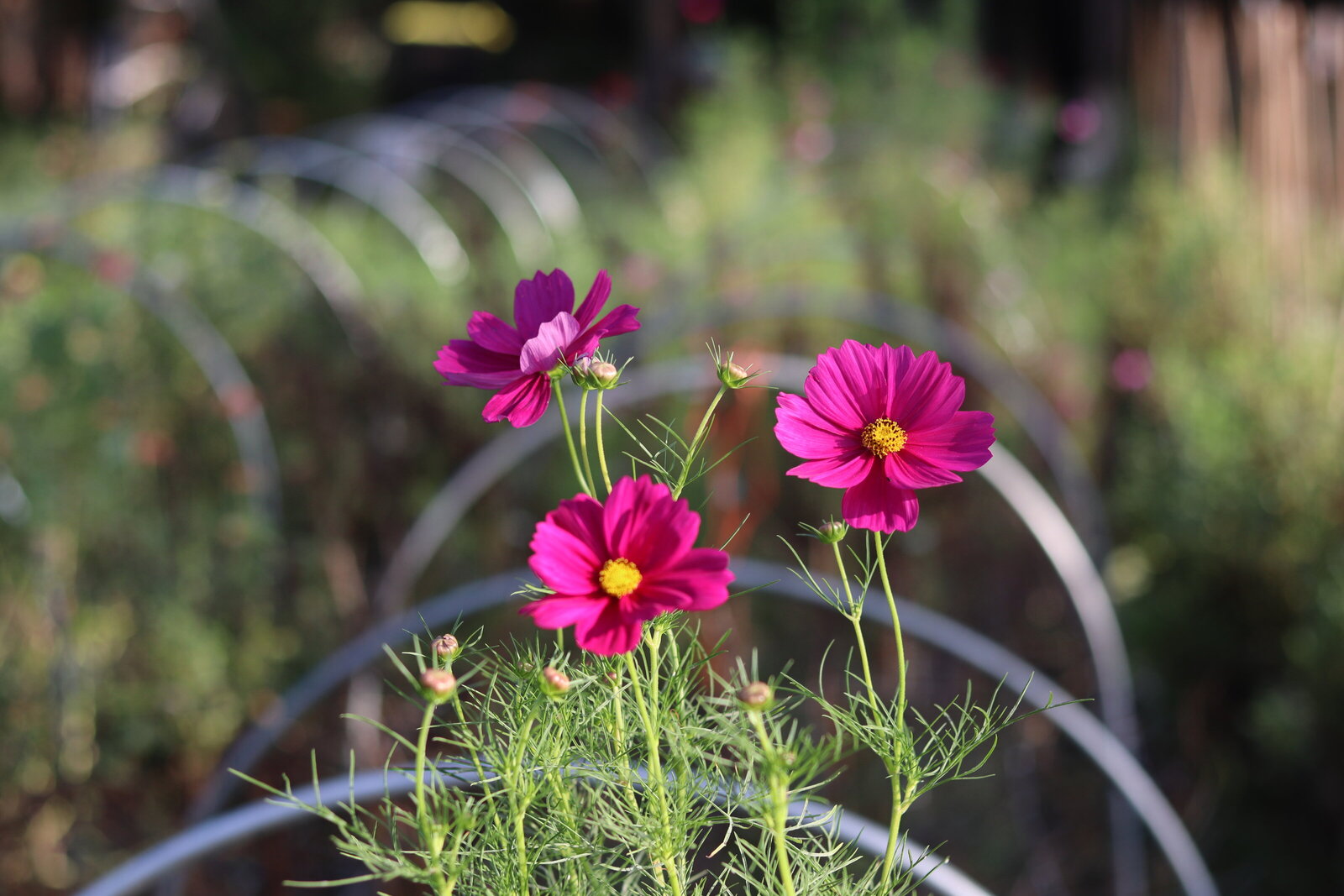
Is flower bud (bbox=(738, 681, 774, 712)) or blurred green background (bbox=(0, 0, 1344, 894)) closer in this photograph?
flower bud (bbox=(738, 681, 774, 712))

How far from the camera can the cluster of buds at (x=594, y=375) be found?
0.38 meters

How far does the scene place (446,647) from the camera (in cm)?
37

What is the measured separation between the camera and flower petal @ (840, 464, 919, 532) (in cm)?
40

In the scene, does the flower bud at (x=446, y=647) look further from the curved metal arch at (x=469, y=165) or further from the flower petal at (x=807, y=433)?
the curved metal arch at (x=469, y=165)

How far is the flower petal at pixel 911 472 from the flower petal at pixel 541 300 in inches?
5.5

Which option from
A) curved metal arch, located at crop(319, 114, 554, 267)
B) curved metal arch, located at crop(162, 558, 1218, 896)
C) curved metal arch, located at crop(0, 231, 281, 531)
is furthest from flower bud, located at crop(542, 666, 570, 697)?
curved metal arch, located at crop(319, 114, 554, 267)

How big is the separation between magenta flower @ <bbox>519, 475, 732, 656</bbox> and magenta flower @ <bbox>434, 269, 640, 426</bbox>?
0.04 meters

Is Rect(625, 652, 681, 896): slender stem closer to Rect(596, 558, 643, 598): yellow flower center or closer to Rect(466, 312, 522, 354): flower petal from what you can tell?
Rect(596, 558, 643, 598): yellow flower center

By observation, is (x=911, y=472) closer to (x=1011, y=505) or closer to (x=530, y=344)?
(x=530, y=344)

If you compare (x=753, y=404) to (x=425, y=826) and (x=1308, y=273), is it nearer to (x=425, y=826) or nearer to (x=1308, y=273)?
(x=1308, y=273)

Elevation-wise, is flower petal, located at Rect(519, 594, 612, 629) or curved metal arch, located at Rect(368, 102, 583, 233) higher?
flower petal, located at Rect(519, 594, 612, 629)

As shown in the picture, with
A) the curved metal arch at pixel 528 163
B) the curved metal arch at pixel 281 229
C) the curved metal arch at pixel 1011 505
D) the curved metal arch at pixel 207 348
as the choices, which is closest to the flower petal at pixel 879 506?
the curved metal arch at pixel 1011 505

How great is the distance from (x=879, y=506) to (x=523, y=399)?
136 mm

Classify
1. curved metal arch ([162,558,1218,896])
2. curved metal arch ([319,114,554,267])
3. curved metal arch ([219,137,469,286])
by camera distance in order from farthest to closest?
curved metal arch ([319,114,554,267])
curved metal arch ([219,137,469,286])
curved metal arch ([162,558,1218,896])
